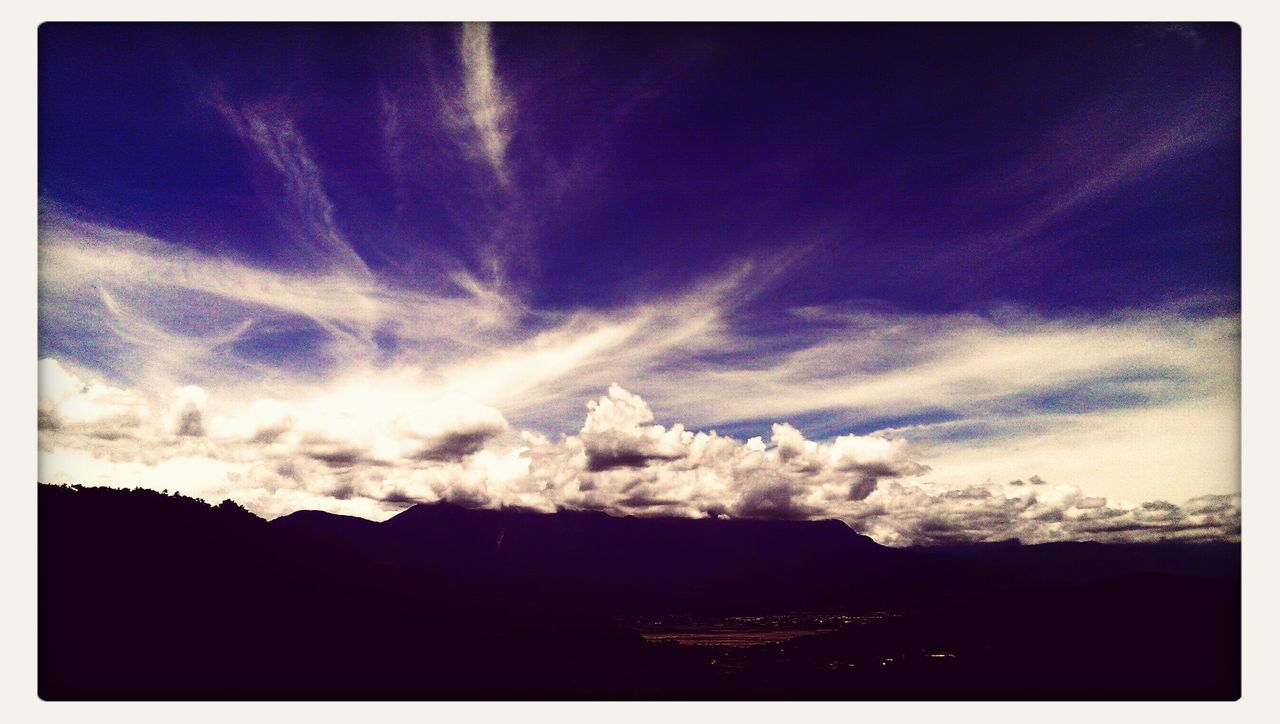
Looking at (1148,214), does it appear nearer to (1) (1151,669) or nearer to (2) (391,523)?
(1) (1151,669)

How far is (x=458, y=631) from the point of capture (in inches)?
448

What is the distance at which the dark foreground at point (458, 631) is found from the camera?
31.9ft

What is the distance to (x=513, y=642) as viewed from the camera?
1169 centimetres

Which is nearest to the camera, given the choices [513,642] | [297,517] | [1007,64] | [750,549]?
[1007,64]

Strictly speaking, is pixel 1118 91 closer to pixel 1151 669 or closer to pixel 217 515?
pixel 1151 669

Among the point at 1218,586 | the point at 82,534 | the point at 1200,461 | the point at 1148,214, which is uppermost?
the point at 1148,214

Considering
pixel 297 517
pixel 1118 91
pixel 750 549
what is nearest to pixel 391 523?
pixel 297 517

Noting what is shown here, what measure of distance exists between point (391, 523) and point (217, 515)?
10.5 feet

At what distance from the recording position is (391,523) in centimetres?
1373

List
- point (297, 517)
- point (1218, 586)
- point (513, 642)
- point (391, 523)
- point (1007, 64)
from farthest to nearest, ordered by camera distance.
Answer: point (391, 523)
point (297, 517)
point (513, 642)
point (1007, 64)
point (1218, 586)

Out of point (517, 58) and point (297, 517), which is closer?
point (517, 58)

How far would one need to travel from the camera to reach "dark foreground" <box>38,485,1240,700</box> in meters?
9.72

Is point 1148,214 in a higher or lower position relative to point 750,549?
higher

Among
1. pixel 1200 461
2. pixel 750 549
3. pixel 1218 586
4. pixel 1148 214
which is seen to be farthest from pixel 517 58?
pixel 750 549
